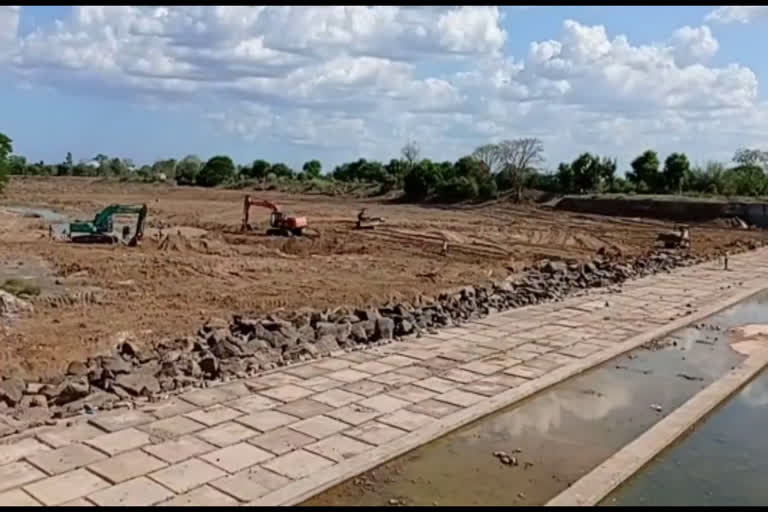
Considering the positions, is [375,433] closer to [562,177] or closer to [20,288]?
[20,288]

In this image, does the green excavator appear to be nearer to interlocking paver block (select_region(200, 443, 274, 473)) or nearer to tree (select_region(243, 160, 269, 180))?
interlocking paver block (select_region(200, 443, 274, 473))

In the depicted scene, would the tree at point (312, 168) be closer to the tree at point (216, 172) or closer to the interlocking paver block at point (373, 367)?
the tree at point (216, 172)

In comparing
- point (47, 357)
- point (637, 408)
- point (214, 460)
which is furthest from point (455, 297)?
point (214, 460)

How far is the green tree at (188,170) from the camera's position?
56.3 metres

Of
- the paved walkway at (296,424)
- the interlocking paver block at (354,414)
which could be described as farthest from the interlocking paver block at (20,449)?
the interlocking paver block at (354,414)

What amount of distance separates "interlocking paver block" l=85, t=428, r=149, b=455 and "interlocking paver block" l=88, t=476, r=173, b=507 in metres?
0.55

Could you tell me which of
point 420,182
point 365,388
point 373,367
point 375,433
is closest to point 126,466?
point 375,433

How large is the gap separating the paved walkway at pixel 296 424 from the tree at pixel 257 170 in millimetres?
48716

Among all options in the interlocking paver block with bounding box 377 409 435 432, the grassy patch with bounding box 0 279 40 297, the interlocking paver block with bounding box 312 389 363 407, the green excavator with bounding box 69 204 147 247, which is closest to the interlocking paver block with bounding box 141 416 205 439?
the interlocking paver block with bounding box 312 389 363 407

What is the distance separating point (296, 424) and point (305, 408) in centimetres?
40

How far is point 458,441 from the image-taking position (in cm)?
595

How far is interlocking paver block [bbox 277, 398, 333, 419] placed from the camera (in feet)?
20.3

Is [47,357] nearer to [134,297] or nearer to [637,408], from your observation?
[134,297]

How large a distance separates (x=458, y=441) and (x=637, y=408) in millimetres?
2112
